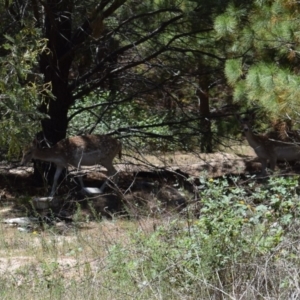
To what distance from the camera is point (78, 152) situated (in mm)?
14125

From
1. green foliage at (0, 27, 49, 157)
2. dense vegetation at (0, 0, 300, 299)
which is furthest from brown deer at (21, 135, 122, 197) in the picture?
green foliage at (0, 27, 49, 157)

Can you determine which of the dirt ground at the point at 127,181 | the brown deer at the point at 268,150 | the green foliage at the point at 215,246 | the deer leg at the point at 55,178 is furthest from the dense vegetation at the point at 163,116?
the deer leg at the point at 55,178

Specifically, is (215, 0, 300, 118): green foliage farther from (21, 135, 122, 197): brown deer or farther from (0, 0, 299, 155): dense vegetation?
(21, 135, 122, 197): brown deer

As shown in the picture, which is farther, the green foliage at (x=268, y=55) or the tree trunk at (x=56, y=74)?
the tree trunk at (x=56, y=74)

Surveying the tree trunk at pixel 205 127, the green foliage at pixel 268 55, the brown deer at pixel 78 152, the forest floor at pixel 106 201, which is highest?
the green foliage at pixel 268 55

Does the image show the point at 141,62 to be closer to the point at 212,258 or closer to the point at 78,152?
the point at 78,152

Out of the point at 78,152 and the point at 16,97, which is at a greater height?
the point at 16,97

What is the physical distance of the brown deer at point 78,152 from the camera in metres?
14.1

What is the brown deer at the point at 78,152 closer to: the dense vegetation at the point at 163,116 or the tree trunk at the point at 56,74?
the tree trunk at the point at 56,74

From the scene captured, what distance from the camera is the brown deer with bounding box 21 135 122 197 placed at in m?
14.1

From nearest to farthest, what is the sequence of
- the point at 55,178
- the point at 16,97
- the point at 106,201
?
the point at 16,97 → the point at 106,201 → the point at 55,178

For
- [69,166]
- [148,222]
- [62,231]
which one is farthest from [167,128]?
[148,222]

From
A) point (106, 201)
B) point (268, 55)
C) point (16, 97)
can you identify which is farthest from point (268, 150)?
point (16, 97)

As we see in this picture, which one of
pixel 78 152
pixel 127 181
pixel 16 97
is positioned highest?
pixel 16 97
